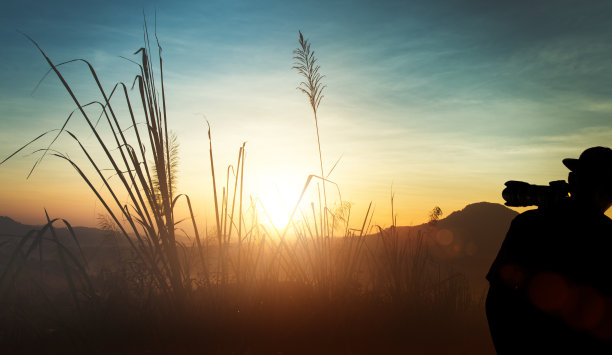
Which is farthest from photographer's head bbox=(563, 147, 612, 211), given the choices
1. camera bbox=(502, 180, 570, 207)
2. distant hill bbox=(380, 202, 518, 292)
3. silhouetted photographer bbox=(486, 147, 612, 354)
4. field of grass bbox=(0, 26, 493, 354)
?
distant hill bbox=(380, 202, 518, 292)

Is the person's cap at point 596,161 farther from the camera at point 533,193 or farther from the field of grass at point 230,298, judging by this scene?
the field of grass at point 230,298

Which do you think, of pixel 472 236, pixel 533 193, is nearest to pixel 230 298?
pixel 533 193

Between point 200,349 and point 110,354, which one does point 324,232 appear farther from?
point 110,354

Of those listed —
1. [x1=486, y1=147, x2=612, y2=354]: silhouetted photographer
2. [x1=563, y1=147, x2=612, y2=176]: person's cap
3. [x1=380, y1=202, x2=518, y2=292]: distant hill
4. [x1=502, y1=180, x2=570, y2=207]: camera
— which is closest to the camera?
[x1=486, y1=147, x2=612, y2=354]: silhouetted photographer

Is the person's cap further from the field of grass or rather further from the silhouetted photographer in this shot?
the field of grass

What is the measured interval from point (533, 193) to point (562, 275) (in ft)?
1.26

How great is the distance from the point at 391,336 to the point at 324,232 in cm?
97

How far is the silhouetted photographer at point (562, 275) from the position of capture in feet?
3.51

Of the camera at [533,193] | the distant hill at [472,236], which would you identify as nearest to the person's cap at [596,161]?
the camera at [533,193]

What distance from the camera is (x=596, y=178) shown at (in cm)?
124

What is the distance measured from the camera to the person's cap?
1.23 m

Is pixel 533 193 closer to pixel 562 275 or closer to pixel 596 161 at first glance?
pixel 596 161

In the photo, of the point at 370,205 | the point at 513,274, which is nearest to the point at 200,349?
the point at 370,205

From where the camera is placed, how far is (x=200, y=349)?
8.30 feet
